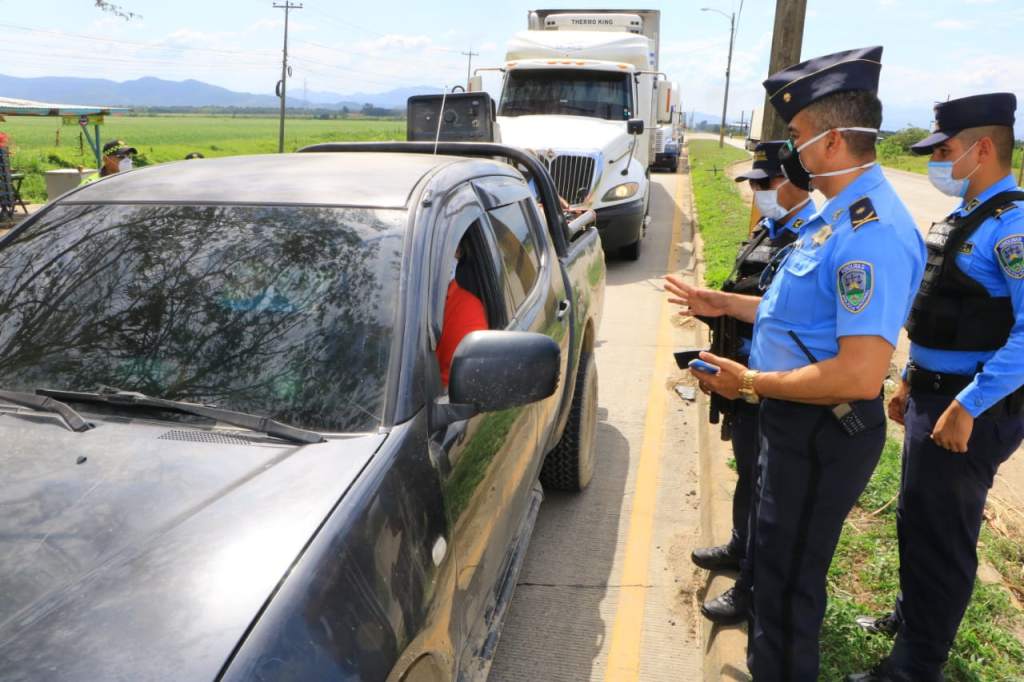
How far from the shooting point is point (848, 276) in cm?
204

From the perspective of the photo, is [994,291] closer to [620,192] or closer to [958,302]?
[958,302]

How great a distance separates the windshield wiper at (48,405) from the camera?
1.89 meters

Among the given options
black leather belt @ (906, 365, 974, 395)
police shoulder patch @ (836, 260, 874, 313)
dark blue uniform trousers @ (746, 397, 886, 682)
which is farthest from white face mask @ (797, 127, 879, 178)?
black leather belt @ (906, 365, 974, 395)

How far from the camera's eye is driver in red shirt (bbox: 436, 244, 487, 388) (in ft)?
7.92

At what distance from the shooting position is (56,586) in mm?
1357

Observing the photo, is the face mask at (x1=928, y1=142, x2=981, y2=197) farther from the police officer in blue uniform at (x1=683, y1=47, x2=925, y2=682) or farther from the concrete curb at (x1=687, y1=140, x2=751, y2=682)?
the concrete curb at (x1=687, y1=140, x2=751, y2=682)

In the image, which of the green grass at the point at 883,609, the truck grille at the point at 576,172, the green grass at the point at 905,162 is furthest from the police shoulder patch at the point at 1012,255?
the green grass at the point at 905,162

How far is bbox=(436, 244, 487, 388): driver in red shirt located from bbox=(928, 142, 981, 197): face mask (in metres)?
1.69

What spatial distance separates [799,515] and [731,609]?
0.98 meters

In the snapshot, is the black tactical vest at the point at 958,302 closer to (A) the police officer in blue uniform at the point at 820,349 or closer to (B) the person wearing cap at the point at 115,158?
(A) the police officer in blue uniform at the point at 820,349

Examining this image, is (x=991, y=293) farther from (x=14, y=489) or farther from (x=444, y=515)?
(x=14, y=489)

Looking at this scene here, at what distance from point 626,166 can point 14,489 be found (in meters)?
10.2

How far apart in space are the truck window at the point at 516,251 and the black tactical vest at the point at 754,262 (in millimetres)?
908

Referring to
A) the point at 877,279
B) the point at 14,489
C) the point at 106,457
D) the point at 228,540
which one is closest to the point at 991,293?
the point at 877,279
